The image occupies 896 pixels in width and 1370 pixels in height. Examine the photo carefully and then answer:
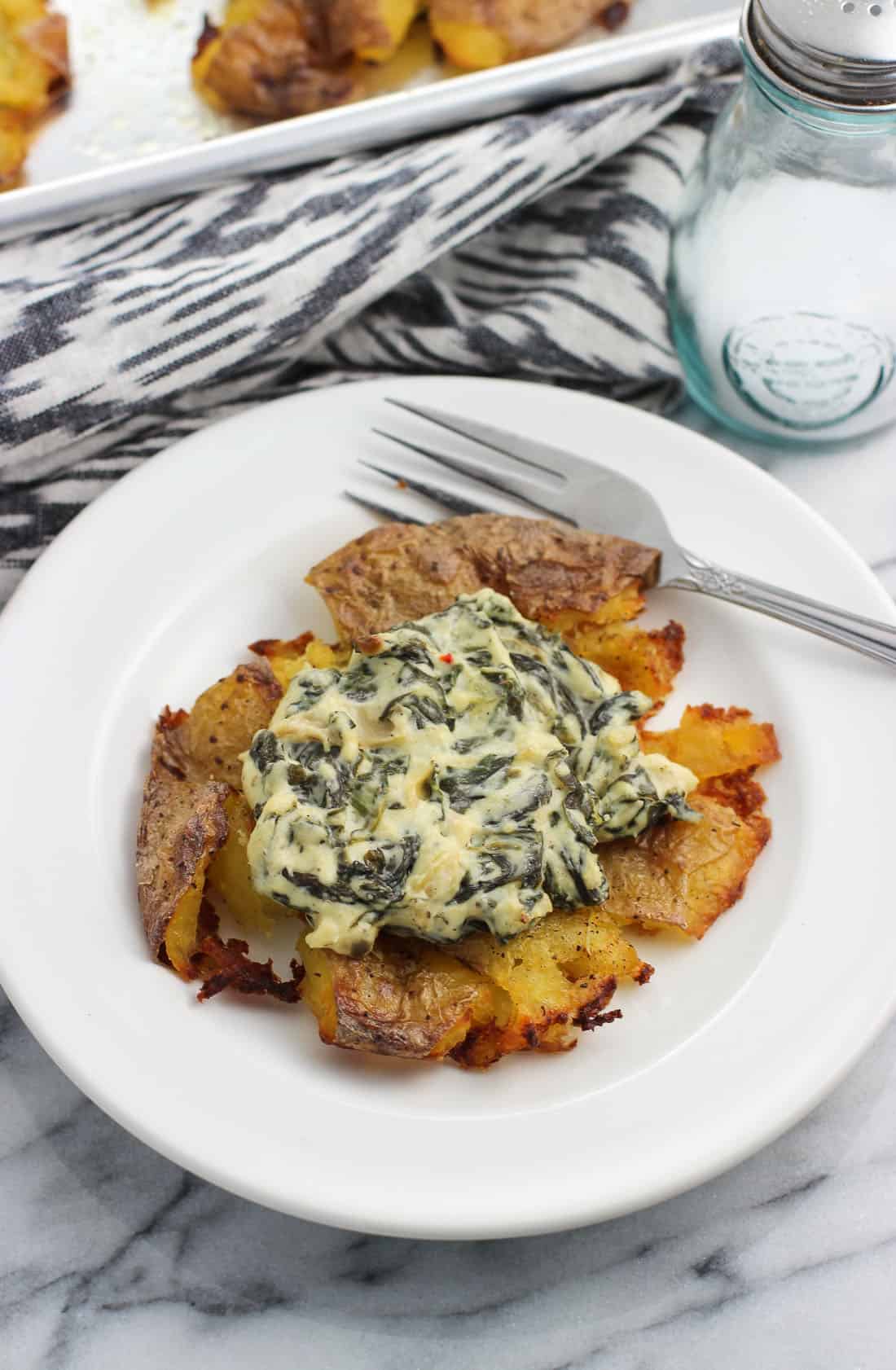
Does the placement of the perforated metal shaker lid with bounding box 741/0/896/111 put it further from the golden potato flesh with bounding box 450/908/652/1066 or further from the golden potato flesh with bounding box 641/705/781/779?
the golden potato flesh with bounding box 450/908/652/1066

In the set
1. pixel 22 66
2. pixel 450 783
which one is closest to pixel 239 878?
pixel 450 783

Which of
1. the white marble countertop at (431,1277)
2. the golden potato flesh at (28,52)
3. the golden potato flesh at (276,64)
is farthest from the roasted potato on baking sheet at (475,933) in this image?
the golden potato flesh at (28,52)

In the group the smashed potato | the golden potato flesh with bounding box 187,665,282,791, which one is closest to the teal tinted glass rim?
the smashed potato

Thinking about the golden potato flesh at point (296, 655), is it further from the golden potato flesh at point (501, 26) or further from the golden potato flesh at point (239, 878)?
the golden potato flesh at point (501, 26)

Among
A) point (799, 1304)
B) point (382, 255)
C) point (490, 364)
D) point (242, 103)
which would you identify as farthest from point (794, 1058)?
point (242, 103)

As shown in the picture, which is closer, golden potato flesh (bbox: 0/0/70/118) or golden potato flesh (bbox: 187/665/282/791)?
golden potato flesh (bbox: 187/665/282/791)

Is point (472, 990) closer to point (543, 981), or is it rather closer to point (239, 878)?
point (543, 981)
